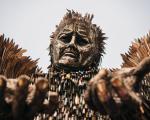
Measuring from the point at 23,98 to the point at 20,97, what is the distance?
0.04m

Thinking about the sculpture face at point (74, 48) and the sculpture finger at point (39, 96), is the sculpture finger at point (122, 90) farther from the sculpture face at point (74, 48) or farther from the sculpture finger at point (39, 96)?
the sculpture face at point (74, 48)

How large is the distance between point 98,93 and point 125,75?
0.45m

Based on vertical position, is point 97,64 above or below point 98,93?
above

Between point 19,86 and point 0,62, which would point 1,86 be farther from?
point 0,62

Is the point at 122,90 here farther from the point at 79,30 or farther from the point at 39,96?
the point at 79,30

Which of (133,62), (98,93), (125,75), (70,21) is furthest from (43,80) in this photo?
(70,21)

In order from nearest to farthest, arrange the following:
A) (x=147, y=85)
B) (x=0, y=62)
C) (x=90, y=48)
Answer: (x=147, y=85) < (x=0, y=62) < (x=90, y=48)

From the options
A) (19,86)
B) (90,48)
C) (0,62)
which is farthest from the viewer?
(90,48)

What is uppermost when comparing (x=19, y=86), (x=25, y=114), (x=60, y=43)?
(x=60, y=43)

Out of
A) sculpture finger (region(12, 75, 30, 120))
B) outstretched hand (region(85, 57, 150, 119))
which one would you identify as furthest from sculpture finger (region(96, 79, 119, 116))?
sculpture finger (region(12, 75, 30, 120))

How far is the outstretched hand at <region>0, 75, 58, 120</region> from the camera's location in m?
4.42

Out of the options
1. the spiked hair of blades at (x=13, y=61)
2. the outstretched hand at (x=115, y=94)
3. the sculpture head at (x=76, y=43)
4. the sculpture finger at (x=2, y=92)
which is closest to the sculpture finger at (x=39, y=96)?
the sculpture finger at (x=2, y=92)

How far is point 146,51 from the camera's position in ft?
21.0

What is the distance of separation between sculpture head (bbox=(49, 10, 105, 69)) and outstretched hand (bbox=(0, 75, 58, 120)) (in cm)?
205
